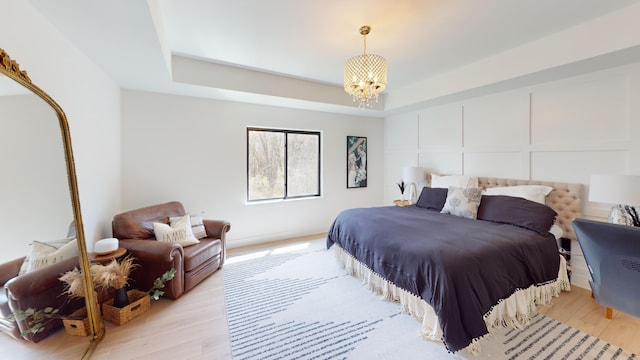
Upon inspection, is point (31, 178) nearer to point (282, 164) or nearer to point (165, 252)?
point (165, 252)

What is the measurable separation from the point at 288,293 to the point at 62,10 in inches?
117

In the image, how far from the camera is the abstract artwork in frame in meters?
5.32

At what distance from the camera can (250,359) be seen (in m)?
1.85

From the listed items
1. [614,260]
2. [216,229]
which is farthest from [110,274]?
[614,260]

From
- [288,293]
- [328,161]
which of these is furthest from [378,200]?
[288,293]

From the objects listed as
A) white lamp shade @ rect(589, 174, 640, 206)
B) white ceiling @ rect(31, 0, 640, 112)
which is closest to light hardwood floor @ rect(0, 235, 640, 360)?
white lamp shade @ rect(589, 174, 640, 206)

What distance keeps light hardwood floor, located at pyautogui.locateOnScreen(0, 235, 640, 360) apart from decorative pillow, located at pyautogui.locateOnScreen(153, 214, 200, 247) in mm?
604

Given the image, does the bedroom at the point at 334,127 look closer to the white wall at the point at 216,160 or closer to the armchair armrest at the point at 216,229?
the white wall at the point at 216,160

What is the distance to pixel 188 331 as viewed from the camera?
7.04 ft

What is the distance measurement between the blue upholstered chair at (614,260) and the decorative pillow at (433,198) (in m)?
1.95

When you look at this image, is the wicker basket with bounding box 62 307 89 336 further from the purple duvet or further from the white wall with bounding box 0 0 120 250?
the purple duvet

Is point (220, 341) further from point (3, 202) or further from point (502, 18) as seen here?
point (502, 18)

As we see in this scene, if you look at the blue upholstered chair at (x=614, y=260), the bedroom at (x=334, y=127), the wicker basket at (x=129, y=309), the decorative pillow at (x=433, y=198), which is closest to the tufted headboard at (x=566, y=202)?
the bedroom at (x=334, y=127)

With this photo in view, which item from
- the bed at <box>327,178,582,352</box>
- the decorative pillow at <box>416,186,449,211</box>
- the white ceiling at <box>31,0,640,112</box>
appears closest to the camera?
the bed at <box>327,178,582,352</box>
